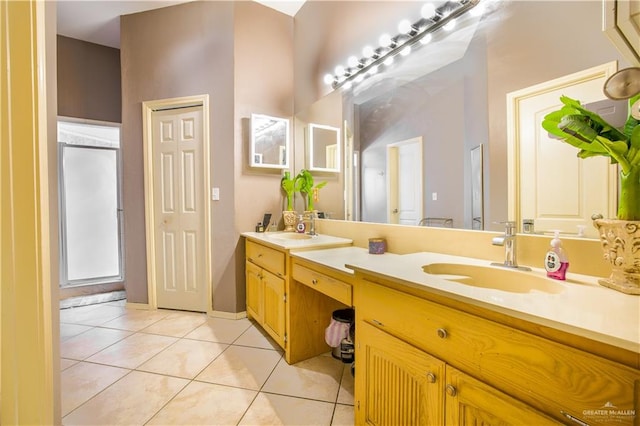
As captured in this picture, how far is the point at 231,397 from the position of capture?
146 cm

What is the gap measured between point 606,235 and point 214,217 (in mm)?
2556

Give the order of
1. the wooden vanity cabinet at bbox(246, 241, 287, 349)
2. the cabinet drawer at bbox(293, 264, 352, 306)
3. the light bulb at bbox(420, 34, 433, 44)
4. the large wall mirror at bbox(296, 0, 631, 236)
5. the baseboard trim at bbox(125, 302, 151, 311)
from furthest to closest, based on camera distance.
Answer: the baseboard trim at bbox(125, 302, 151, 311)
the wooden vanity cabinet at bbox(246, 241, 287, 349)
the light bulb at bbox(420, 34, 433, 44)
the cabinet drawer at bbox(293, 264, 352, 306)
the large wall mirror at bbox(296, 0, 631, 236)

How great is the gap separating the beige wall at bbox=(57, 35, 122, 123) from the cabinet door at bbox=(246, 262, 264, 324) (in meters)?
2.60

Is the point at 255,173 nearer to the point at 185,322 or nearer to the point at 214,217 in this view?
the point at 214,217

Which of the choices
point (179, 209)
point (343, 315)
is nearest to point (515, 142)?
point (343, 315)

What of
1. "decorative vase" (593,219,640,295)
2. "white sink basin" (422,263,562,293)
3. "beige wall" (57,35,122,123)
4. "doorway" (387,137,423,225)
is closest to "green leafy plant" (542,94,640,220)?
"decorative vase" (593,219,640,295)

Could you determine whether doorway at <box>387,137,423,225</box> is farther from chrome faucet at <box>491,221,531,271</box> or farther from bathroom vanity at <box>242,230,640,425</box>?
chrome faucet at <box>491,221,531,271</box>

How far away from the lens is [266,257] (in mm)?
2035

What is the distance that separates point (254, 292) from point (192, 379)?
775 mm

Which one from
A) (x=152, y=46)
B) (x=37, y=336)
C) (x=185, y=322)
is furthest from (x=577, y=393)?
(x=152, y=46)

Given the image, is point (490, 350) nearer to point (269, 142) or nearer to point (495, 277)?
point (495, 277)

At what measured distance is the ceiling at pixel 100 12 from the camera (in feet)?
8.34

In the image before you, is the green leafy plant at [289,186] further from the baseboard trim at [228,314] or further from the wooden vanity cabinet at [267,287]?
the baseboard trim at [228,314]

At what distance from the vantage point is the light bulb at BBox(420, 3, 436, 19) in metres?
1.40
